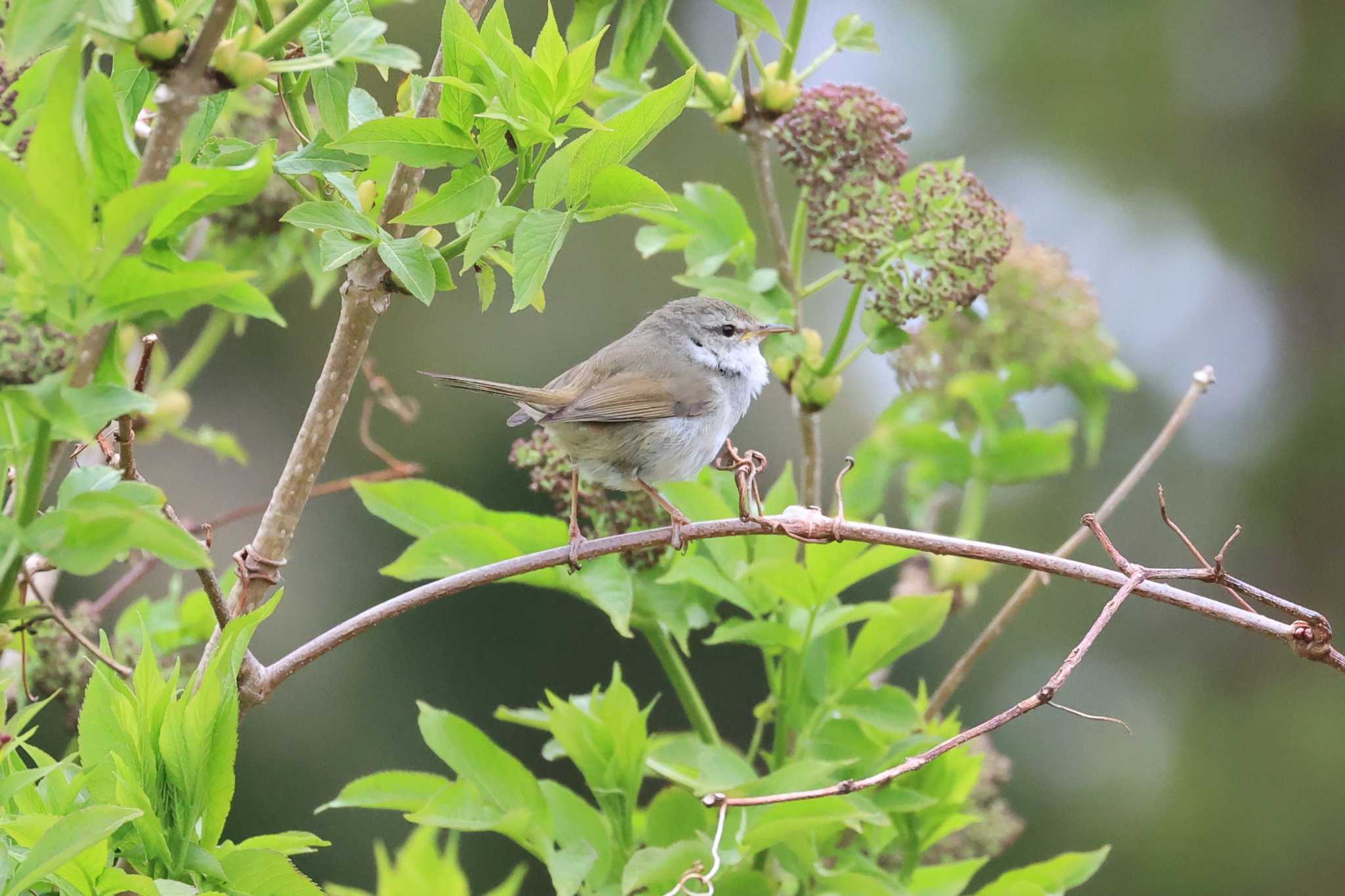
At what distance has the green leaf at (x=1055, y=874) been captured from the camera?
1.54m

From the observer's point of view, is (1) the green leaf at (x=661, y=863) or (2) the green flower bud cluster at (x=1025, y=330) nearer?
(1) the green leaf at (x=661, y=863)

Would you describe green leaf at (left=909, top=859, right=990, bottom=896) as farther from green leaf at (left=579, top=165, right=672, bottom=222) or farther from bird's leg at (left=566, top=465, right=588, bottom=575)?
green leaf at (left=579, top=165, right=672, bottom=222)

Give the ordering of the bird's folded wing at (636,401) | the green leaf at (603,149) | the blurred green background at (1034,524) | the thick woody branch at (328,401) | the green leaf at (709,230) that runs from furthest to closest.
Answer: the blurred green background at (1034,524) < the bird's folded wing at (636,401) < the green leaf at (709,230) < the thick woody branch at (328,401) < the green leaf at (603,149)

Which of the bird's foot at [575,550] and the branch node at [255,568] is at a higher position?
the branch node at [255,568]

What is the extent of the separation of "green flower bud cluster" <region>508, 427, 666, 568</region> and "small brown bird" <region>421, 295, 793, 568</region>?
0.09 ft

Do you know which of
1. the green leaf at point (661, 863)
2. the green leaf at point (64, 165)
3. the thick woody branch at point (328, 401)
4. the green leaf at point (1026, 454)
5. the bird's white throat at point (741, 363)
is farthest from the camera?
the bird's white throat at point (741, 363)

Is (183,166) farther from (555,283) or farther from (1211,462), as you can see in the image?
(1211,462)

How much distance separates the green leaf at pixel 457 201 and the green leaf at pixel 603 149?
4 cm

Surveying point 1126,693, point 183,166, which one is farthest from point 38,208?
point 1126,693

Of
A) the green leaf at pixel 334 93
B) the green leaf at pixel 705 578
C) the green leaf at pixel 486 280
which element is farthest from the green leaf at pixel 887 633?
the green leaf at pixel 334 93

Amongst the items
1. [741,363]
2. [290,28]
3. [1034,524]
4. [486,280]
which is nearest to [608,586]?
[486,280]

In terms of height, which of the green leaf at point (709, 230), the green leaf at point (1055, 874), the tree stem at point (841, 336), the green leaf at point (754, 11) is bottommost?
the green leaf at point (1055, 874)

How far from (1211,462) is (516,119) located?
547 centimetres

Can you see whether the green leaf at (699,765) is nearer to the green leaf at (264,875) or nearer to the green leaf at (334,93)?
the green leaf at (264,875)
